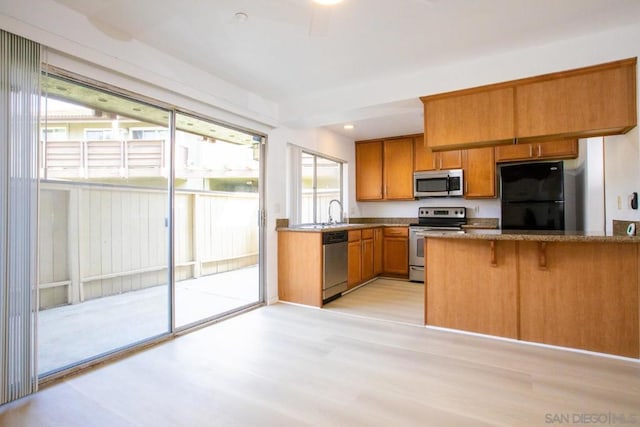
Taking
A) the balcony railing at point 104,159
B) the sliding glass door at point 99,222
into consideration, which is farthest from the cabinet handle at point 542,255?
the balcony railing at point 104,159

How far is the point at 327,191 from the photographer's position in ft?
18.3

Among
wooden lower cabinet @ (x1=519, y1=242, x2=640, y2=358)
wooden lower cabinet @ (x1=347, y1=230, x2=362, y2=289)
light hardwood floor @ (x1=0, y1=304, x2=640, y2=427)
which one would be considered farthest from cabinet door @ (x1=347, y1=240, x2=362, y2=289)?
wooden lower cabinet @ (x1=519, y1=242, x2=640, y2=358)

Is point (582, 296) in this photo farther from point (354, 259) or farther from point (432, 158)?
point (432, 158)

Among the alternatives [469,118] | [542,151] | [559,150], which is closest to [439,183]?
[542,151]

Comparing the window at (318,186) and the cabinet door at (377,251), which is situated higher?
the window at (318,186)

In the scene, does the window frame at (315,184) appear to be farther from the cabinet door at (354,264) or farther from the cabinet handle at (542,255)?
the cabinet handle at (542,255)

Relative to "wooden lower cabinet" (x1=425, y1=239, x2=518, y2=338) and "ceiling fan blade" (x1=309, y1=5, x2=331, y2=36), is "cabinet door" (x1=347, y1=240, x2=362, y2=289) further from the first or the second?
"ceiling fan blade" (x1=309, y1=5, x2=331, y2=36)

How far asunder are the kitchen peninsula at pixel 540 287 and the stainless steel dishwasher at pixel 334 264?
1222 mm

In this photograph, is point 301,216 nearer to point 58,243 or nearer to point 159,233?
point 159,233

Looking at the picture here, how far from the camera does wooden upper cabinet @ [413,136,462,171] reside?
5082 mm

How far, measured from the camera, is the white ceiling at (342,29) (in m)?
2.13

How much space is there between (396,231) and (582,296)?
3.03m

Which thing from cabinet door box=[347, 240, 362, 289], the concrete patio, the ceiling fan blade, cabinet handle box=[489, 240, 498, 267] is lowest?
the concrete patio

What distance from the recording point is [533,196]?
4.16m
